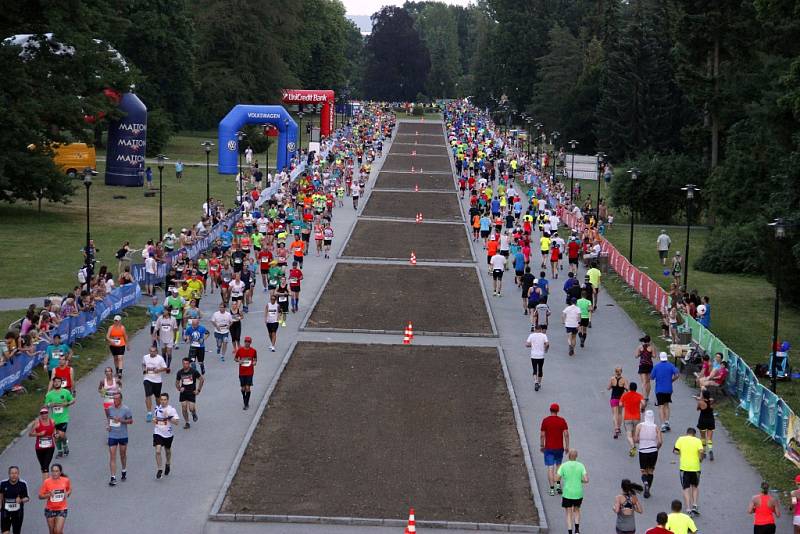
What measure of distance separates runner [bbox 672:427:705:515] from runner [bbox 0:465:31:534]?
8.80 metres

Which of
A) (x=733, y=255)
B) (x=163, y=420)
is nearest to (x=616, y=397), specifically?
(x=163, y=420)

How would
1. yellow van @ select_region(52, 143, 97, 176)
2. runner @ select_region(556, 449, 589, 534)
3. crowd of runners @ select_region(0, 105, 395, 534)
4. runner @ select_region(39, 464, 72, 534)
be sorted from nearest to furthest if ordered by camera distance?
runner @ select_region(39, 464, 72, 534)
runner @ select_region(556, 449, 589, 534)
crowd of runners @ select_region(0, 105, 395, 534)
yellow van @ select_region(52, 143, 97, 176)

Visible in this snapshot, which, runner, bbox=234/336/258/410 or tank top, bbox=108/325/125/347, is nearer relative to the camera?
runner, bbox=234/336/258/410

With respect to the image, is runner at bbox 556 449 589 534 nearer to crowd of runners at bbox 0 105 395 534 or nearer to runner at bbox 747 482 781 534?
runner at bbox 747 482 781 534

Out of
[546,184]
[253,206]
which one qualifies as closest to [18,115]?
[253,206]

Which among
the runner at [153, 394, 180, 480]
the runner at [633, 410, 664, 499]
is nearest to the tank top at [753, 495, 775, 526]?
the runner at [633, 410, 664, 499]

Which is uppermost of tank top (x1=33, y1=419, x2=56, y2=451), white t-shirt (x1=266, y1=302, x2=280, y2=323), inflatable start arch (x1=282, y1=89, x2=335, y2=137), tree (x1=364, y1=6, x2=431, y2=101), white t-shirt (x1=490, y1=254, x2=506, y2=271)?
tree (x1=364, y1=6, x2=431, y2=101)

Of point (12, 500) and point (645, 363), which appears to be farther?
point (645, 363)

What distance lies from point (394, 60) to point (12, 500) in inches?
6863

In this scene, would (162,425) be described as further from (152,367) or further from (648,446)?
(648,446)

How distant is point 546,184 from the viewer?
64.6m

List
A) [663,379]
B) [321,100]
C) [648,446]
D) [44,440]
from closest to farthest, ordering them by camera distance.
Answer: [44,440] < [648,446] < [663,379] < [321,100]

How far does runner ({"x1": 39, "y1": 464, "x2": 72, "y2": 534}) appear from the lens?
597 inches

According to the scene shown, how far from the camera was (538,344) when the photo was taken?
77.9ft
